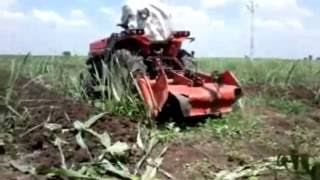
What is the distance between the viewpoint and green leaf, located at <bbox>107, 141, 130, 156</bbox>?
5856 millimetres

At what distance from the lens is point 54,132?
6.52 metres

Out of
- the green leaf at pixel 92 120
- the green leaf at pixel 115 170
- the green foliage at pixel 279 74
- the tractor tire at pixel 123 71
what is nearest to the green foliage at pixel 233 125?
the tractor tire at pixel 123 71

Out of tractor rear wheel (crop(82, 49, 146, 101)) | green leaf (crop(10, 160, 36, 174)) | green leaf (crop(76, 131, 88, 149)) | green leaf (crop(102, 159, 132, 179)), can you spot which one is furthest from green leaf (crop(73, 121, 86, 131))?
tractor rear wheel (crop(82, 49, 146, 101))

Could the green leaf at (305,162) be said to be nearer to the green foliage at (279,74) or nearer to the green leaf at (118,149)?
the green leaf at (118,149)

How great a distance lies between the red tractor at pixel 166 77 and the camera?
772cm

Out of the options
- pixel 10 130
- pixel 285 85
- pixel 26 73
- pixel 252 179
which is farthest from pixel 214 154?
pixel 285 85

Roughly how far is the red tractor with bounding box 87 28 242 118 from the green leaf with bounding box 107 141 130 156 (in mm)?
1645

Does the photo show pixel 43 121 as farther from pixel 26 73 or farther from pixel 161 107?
pixel 26 73

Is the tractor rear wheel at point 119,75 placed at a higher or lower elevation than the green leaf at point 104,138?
higher

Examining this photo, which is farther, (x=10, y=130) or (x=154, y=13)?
(x=154, y=13)

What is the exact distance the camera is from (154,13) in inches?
364

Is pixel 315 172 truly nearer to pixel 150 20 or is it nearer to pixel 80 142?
pixel 80 142

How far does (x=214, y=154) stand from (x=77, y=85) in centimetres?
294

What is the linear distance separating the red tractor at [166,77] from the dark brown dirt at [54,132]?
67cm
